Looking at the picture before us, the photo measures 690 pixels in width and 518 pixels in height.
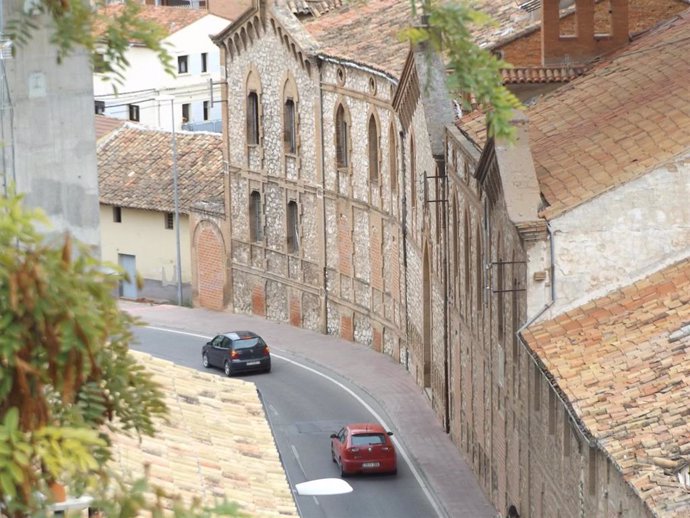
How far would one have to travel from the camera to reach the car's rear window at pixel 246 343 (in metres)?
55.2

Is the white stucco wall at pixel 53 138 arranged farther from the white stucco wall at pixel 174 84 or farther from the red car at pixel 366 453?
the white stucco wall at pixel 174 84

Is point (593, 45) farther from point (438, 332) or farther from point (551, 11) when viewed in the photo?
point (438, 332)

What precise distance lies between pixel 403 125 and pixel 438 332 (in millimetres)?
7009

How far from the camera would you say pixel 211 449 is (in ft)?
72.3

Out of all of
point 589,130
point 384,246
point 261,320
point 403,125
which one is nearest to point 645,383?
point 589,130

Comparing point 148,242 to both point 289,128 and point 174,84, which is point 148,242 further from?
point 174,84

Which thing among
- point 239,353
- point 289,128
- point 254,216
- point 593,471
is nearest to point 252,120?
point 289,128

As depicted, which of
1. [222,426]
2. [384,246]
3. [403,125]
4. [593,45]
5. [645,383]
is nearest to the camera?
[222,426]

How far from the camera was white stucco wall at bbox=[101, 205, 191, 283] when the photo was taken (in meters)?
68.9

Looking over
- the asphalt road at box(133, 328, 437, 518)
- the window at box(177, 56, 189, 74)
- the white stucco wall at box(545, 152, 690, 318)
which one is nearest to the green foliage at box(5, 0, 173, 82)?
the white stucco wall at box(545, 152, 690, 318)

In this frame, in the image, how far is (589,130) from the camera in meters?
35.2

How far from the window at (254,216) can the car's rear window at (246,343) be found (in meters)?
11.4

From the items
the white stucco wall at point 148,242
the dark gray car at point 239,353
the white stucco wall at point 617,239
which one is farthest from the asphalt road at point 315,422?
the white stucco wall at point 617,239

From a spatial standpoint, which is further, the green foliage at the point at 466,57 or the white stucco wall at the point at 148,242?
the white stucco wall at the point at 148,242
